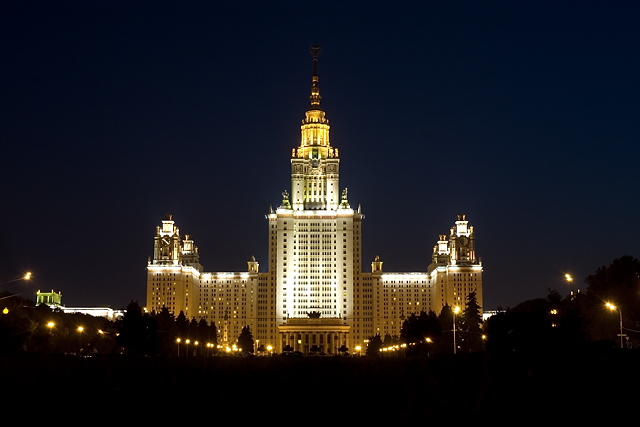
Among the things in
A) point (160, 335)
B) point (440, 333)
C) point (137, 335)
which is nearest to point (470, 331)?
point (440, 333)

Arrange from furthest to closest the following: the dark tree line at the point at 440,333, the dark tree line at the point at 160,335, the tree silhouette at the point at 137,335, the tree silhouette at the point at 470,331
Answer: the tree silhouette at the point at 470,331
the dark tree line at the point at 440,333
the dark tree line at the point at 160,335
the tree silhouette at the point at 137,335

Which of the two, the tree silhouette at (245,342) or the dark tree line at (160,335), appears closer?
the dark tree line at (160,335)

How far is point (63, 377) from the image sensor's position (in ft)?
107

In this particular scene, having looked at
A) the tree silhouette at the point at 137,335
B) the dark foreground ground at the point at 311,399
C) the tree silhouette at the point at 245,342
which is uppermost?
the tree silhouette at the point at 245,342

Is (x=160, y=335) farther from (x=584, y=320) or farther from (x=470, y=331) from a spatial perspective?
(x=584, y=320)

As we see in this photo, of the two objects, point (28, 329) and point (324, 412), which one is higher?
point (28, 329)

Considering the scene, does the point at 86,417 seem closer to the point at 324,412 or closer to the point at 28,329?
the point at 324,412

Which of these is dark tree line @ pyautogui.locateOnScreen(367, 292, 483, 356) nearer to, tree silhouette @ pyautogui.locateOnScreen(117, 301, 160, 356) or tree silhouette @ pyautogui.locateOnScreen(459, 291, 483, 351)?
tree silhouette @ pyautogui.locateOnScreen(459, 291, 483, 351)

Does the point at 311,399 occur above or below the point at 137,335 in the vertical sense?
below

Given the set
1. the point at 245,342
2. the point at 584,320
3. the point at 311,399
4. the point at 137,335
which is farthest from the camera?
the point at 245,342

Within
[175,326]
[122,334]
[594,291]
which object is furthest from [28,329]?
[594,291]

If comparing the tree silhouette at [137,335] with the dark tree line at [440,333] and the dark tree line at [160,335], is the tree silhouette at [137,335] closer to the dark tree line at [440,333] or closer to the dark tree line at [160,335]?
the dark tree line at [160,335]

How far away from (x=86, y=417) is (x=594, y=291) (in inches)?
4276

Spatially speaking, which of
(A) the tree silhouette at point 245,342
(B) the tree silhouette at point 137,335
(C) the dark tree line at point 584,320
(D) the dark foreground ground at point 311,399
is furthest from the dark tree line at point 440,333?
(D) the dark foreground ground at point 311,399
